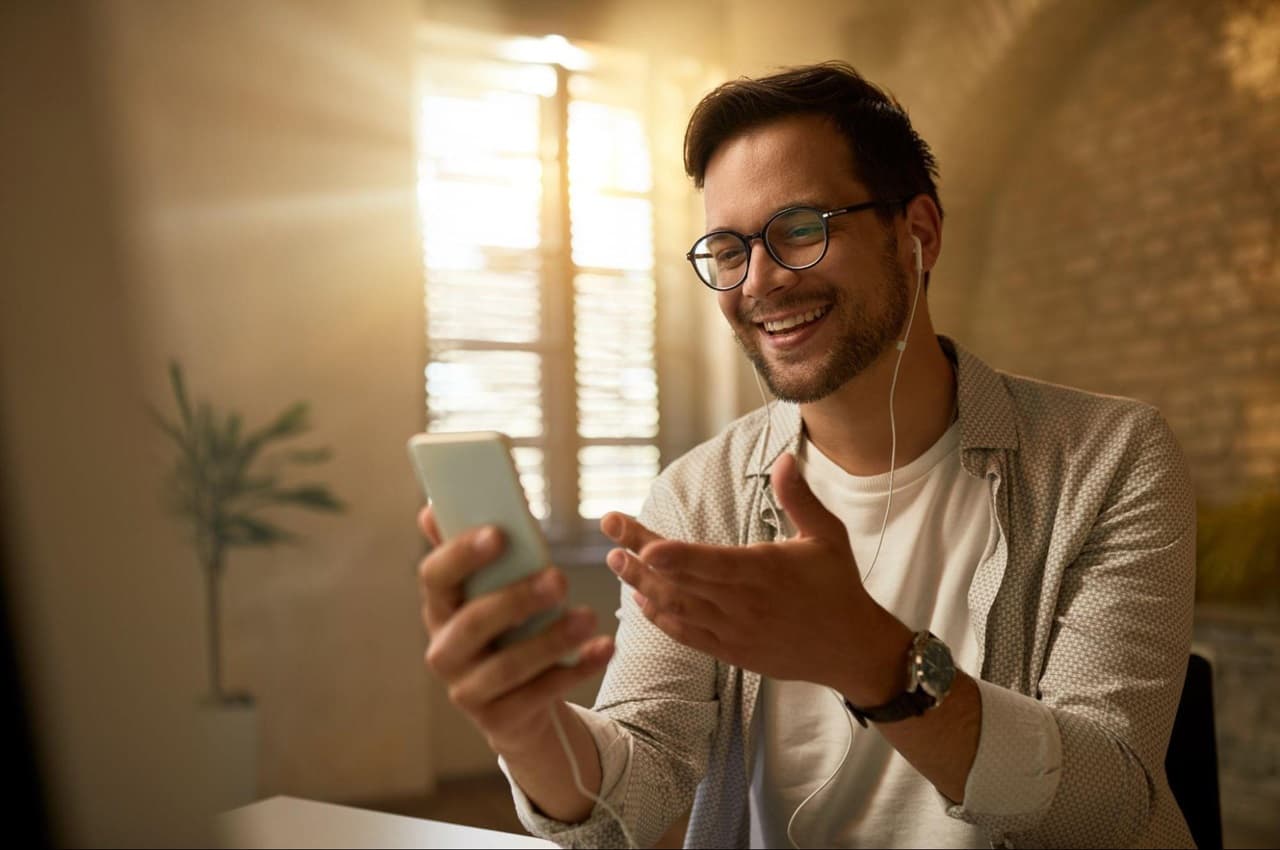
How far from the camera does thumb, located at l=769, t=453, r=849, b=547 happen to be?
2.91 ft

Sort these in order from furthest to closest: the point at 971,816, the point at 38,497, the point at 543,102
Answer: the point at 543,102 < the point at 971,816 < the point at 38,497

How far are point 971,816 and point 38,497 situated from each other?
0.93 meters

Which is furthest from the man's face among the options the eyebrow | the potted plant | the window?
the window

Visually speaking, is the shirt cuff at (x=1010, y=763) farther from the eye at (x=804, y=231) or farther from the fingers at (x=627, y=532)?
the eye at (x=804, y=231)

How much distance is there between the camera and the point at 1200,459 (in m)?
4.75

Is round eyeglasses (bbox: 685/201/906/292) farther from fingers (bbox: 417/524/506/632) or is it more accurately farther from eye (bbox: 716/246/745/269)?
fingers (bbox: 417/524/506/632)

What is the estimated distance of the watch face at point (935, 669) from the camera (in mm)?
987

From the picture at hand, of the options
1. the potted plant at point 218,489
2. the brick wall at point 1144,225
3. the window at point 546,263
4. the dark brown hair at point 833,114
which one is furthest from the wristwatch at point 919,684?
the window at point 546,263

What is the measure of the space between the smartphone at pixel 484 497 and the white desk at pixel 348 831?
0.48m

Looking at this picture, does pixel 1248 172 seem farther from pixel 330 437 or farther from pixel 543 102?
pixel 330 437

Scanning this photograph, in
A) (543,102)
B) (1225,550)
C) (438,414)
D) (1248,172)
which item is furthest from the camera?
(543,102)

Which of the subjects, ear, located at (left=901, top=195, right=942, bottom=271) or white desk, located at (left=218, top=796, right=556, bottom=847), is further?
ear, located at (left=901, top=195, right=942, bottom=271)

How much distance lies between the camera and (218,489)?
406 cm

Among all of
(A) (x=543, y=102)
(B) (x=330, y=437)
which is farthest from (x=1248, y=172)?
(B) (x=330, y=437)
